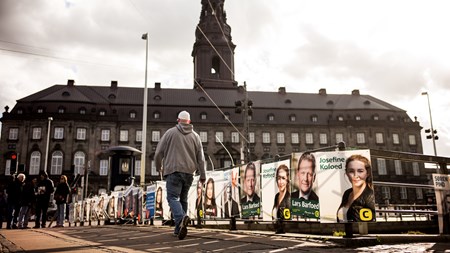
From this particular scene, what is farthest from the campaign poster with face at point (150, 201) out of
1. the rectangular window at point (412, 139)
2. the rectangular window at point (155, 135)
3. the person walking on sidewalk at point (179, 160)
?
the rectangular window at point (412, 139)

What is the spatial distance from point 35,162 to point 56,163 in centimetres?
278

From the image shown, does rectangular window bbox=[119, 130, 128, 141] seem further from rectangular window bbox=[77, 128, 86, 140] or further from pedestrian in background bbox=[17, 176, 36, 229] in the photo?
pedestrian in background bbox=[17, 176, 36, 229]

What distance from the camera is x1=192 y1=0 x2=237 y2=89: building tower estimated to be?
7281 centimetres

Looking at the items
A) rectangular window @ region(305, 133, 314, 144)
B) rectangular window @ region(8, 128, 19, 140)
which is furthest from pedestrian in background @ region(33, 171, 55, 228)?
rectangular window @ region(305, 133, 314, 144)

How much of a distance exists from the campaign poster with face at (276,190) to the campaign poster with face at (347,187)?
37.2 inches

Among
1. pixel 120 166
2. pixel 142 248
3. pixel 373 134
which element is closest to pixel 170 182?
pixel 142 248

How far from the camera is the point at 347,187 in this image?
6.34m

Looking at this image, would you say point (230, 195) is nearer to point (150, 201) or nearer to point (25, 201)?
point (150, 201)

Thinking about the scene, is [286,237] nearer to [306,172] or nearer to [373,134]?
[306,172]

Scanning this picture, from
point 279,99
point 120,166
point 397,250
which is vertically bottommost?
point 397,250

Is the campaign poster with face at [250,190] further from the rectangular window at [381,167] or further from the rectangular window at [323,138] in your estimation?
the rectangular window at [381,167]

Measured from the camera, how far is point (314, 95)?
256ft

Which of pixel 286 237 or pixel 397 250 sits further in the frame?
pixel 286 237

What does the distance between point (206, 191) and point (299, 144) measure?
6062cm
